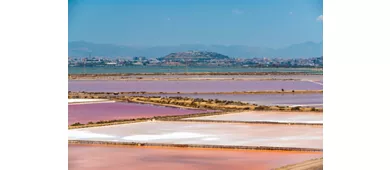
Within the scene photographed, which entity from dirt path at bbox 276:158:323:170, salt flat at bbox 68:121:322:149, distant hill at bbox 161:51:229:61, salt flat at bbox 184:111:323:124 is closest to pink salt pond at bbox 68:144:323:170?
dirt path at bbox 276:158:323:170

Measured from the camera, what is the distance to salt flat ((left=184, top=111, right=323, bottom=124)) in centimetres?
1158

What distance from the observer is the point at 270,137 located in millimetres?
9000

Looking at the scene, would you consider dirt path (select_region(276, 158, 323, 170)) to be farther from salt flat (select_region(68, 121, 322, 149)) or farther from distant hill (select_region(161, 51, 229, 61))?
distant hill (select_region(161, 51, 229, 61))

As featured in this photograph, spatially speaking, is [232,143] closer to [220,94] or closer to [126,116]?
[126,116]

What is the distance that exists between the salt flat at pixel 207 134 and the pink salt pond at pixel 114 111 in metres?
1.81

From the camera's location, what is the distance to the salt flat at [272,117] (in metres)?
11.6

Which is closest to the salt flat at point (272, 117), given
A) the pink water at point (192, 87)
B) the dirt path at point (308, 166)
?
the dirt path at point (308, 166)

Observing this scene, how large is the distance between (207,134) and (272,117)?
123 inches

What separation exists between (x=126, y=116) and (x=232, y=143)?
520cm

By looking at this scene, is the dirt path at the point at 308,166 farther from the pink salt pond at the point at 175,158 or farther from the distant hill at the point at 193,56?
the distant hill at the point at 193,56

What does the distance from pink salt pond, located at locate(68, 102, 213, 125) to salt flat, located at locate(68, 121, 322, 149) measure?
181cm

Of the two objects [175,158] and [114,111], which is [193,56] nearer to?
[114,111]

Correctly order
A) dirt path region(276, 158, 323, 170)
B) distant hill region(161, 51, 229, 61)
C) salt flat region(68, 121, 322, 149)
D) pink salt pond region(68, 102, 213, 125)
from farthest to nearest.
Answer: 1. distant hill region(161, 51, 229, 61)
2. pink salt pond region(68, 102, 213, 125)
3. salt flat region(68, 121, 322, 149)
4. dirt path region(276, 158, 323, 170)
